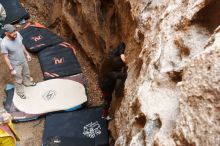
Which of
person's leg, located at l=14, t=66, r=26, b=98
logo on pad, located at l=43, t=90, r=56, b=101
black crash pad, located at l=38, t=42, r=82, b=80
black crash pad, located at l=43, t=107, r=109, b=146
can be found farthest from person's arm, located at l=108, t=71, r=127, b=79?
black crash pad, located at l=38, t=42, r=82, b=80

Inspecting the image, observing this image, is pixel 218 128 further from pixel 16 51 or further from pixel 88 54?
pixel 88 54

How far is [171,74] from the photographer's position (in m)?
3.61

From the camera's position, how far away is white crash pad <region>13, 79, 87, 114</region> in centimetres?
724

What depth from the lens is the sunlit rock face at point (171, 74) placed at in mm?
2895

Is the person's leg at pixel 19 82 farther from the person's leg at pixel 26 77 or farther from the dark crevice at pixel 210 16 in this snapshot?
the dark crevice at pixel 210 16

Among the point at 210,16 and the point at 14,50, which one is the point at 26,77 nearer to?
the point at 14,50

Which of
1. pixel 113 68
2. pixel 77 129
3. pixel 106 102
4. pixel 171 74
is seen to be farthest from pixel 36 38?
pixel 171 74

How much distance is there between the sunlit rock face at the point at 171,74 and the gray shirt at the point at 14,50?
2.12m

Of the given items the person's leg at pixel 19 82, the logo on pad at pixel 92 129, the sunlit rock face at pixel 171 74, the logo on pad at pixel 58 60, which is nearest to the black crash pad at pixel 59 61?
the logo on pad at pixel 58 60

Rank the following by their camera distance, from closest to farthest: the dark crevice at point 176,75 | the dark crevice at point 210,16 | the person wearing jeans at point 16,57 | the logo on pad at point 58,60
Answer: the dark crevice at point 176,75 < the dark crevice at point 210,16 < the person wearing jeans at point 16,57 < the logo on pad at point 58,60

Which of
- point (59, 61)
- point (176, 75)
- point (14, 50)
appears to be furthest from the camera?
point (59, 61)

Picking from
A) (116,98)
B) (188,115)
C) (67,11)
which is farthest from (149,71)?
(67,11)

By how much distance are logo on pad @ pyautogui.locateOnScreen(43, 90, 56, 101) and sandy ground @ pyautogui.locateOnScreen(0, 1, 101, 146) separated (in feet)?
1.57

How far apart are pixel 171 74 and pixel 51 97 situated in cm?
428
